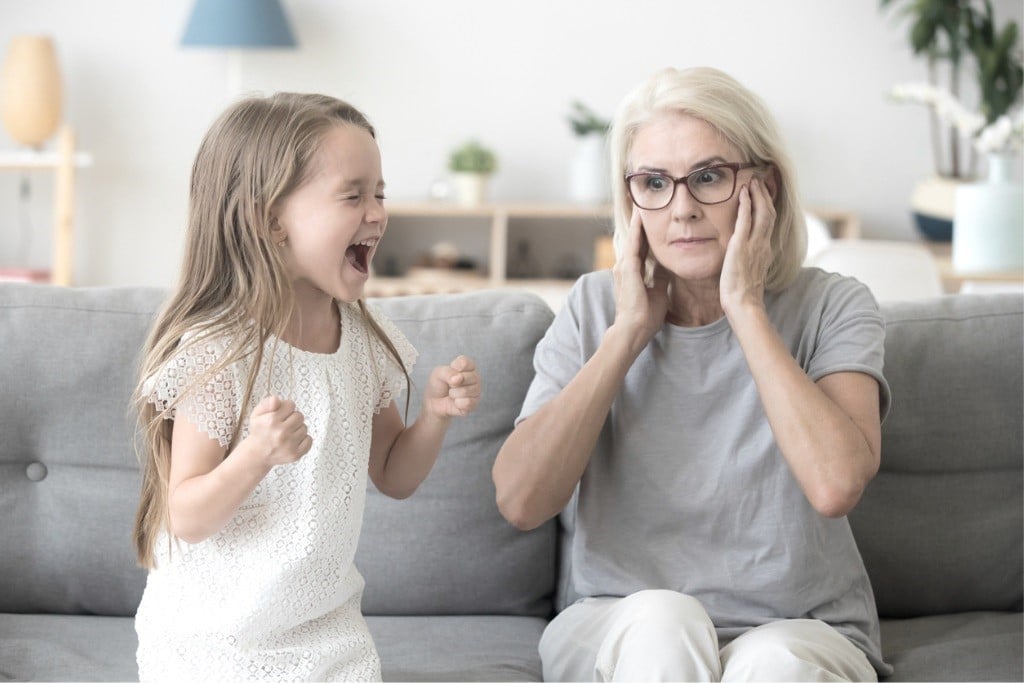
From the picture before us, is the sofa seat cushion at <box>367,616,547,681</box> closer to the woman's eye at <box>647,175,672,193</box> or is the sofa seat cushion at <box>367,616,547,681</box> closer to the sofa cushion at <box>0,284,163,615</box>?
the sofa cushion at <box>0,284,163,615</box>

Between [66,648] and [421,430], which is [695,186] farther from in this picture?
[66,648]

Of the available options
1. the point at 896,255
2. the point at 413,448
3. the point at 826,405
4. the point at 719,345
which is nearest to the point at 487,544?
the point at 413,448

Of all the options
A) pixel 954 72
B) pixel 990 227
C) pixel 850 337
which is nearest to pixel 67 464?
pixel 850 337

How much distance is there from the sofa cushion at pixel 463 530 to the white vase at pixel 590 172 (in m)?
3.12

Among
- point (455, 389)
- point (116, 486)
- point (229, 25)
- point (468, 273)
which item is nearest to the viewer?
point (455, 389)

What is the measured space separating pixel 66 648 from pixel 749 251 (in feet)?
3.37

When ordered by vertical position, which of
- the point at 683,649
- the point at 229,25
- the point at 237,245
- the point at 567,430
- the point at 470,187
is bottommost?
the point at 683,649

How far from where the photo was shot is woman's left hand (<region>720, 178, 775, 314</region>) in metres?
1.57

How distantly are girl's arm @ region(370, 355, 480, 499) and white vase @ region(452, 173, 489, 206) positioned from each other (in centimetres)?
335

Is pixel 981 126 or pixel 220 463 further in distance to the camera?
pixel 981 126

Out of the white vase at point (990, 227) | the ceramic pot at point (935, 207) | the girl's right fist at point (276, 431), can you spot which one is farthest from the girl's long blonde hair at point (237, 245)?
the ceramic pot at point (935, 207)

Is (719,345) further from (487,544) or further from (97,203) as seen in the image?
(97,203)

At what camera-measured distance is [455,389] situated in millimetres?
1439

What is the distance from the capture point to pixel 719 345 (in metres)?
1.63
